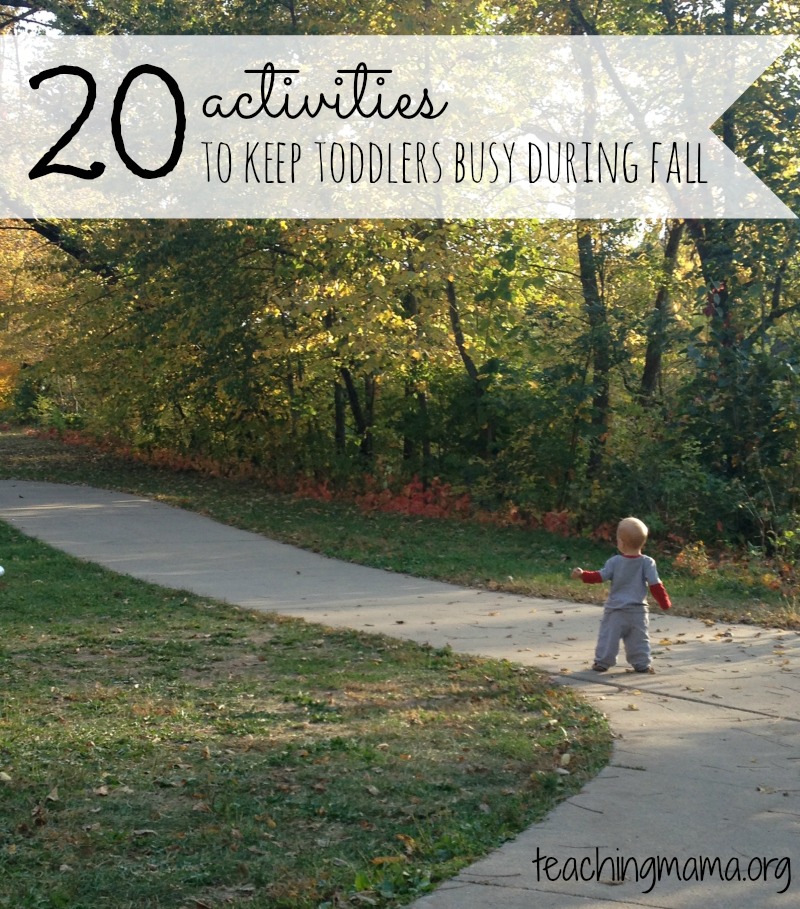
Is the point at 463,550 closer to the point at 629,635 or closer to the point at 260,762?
the point at 629,635

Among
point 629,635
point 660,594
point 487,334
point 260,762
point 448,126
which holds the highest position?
point 448,126

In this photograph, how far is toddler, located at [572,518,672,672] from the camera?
297 inches

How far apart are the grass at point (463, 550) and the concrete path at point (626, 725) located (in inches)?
16.2

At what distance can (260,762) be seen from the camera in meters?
5.59

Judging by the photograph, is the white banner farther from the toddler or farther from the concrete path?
the toddler

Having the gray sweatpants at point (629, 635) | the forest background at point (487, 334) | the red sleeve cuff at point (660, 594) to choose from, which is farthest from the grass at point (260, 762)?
the forest background at point (487, 334)

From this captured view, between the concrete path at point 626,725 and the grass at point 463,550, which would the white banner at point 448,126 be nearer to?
the grass at point 463,550

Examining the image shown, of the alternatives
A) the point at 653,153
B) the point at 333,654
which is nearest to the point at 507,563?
the point at 333,654

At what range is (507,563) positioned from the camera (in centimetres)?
1217

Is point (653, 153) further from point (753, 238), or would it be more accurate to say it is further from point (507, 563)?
point (507, 563)

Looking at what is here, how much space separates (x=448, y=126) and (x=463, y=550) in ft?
21.1

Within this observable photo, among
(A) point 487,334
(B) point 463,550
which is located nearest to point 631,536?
(B) point 463,550

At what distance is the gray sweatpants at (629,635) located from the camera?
754 centimetres

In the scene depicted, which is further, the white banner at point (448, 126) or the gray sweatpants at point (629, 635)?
the white banner at point (448, 126)
